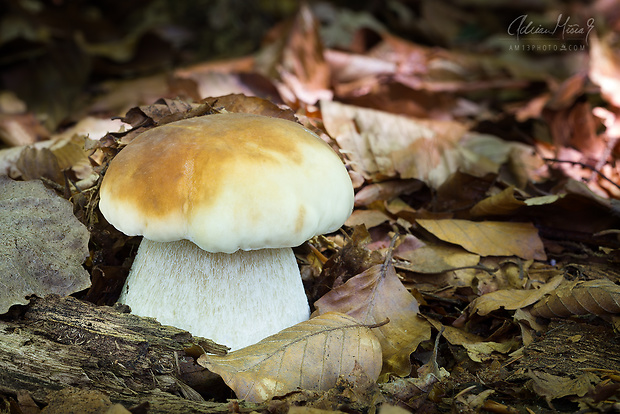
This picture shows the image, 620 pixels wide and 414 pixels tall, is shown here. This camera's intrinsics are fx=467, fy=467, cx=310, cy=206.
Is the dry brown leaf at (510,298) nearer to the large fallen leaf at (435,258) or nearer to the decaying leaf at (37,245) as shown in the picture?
the large fallen leaf at (435,258)

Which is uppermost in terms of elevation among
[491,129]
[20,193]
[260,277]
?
[20,193]

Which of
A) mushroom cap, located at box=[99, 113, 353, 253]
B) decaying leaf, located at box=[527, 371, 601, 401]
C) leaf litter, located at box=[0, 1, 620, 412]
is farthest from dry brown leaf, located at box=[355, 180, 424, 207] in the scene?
decaying leaf, located at box=[527, 371, 601, 401]

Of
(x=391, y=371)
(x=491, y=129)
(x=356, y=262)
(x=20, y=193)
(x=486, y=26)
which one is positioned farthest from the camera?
(x=486, y=26)

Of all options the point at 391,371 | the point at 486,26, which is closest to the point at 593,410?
the point at 391,371

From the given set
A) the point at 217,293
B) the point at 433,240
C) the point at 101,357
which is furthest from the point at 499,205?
the point at 101,357

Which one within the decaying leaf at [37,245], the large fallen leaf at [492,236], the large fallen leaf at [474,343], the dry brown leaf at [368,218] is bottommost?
the large fallen leaf at [474,343]

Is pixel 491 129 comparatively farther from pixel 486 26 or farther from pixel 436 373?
pixel 486 26

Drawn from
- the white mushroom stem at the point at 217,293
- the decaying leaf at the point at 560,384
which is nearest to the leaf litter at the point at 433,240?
the decaying leaf at the point at 560,384
